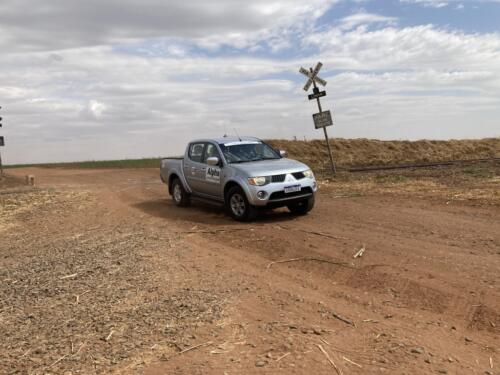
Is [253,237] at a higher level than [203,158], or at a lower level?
lower

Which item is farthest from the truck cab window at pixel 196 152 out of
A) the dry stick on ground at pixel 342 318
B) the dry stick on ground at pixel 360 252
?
the dry stick on ground at pixel 342 318

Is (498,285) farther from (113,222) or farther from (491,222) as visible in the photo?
(113,222)

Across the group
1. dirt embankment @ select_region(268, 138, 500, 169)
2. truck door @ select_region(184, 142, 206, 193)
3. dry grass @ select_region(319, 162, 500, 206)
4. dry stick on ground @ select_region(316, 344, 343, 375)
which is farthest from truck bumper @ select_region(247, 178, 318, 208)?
dirt embankment @ select_region(268, 138, 500, 169)

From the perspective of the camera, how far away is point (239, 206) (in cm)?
1030

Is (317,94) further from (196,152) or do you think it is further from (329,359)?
(329,359)

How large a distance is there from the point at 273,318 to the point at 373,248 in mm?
2934

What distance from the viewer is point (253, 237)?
859cm

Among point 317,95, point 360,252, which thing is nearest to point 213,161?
point 360,252

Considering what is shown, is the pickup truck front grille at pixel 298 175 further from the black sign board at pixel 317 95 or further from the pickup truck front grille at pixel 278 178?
the black sign board at pixel 317 95

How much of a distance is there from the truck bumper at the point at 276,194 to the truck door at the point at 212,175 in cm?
131

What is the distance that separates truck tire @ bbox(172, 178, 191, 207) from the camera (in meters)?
12.7

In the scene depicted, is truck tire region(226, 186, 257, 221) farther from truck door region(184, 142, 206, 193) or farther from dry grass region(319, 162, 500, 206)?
dry grass region(319, 162, 500, 206)

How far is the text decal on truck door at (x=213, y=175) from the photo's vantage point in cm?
1101

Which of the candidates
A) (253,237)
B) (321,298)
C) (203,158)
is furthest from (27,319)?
(203,158)
